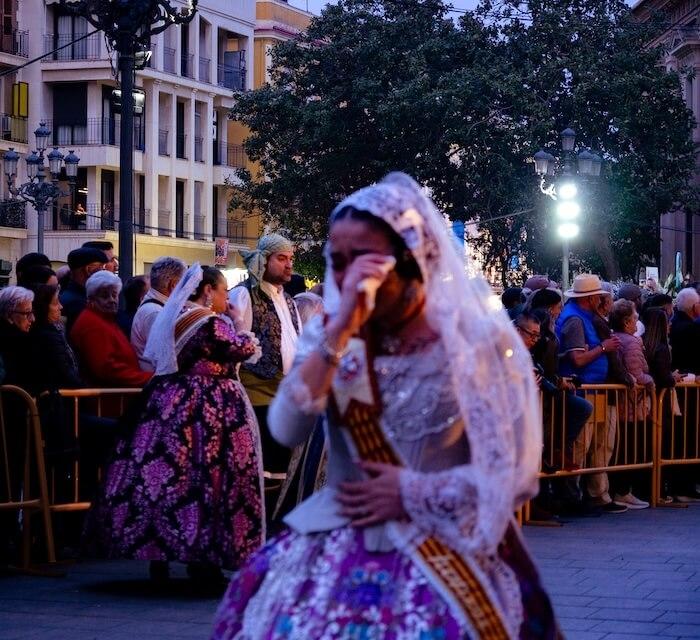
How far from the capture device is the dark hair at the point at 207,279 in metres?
9.47

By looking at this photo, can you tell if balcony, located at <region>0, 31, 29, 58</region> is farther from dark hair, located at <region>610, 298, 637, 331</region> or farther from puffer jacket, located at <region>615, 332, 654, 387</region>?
puffer jacket, located at <region>615, 332, 654, 387</region>

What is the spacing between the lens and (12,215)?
5847 centimetres

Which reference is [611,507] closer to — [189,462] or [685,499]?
[685,499]

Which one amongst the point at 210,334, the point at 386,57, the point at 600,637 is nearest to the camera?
the point at 600,637

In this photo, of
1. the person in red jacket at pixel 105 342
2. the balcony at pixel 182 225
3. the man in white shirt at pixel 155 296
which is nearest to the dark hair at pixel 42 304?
the person in red jacket at pixel 105 342

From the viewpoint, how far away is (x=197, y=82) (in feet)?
206

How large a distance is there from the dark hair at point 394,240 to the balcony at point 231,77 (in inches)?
2428

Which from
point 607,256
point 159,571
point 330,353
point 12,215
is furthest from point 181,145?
point 330,353

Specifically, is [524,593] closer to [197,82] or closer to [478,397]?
[478,397]

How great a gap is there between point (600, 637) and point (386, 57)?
40194 millimetres

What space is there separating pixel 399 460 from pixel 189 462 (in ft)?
17.1

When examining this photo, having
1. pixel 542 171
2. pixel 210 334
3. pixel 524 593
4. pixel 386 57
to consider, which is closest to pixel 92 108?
pixel 386 57

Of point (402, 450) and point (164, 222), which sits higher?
point (164, 222)

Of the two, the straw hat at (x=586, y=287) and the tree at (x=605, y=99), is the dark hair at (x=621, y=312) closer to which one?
the straw hat at (x=586, y=287)
